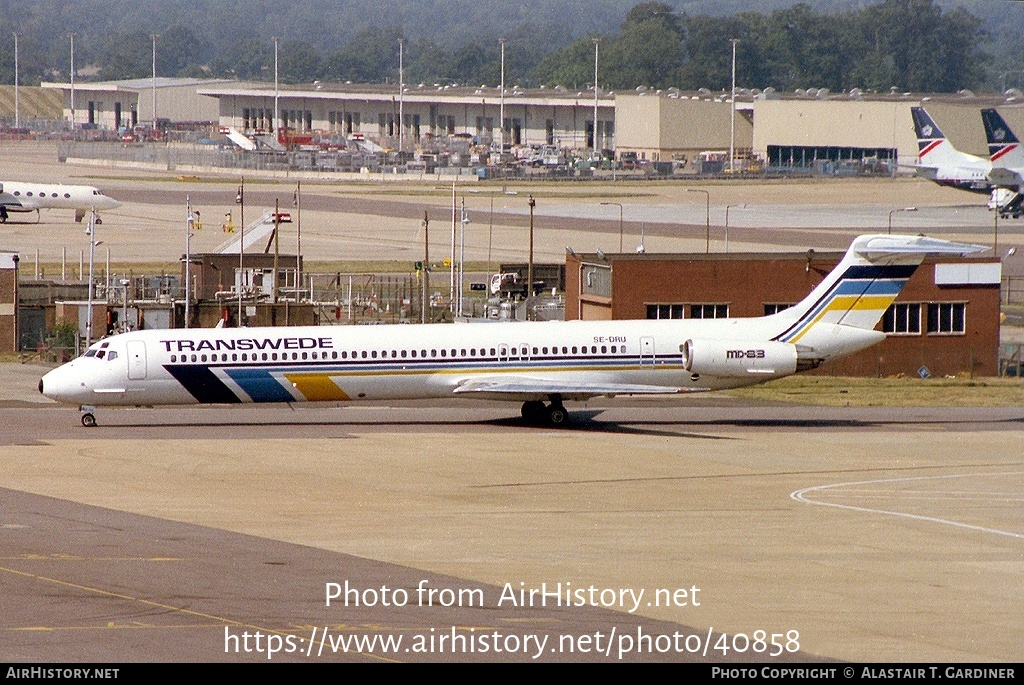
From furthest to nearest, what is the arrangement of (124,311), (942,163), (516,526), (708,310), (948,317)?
(942,163) → (124,311) → (948,317) → (708,310) → (516,526)

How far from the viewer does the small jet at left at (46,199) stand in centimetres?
10400

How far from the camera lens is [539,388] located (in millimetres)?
40719

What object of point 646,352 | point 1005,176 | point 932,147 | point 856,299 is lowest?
point 646,352

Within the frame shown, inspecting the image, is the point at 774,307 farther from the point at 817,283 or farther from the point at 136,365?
the point at 136,365

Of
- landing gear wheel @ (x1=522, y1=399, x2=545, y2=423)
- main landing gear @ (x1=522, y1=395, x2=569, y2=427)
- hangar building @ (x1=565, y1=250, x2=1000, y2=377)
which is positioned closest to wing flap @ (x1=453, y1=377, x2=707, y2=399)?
main landing gear @ (x1=522, y1=395, x2=569, y2=427)

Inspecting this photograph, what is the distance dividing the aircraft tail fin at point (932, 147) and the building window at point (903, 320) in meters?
71.2

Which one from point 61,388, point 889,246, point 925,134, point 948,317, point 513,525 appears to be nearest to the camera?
point 513,525

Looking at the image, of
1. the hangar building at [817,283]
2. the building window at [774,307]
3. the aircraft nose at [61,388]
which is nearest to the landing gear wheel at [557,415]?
the aircraft nose at [61,388]

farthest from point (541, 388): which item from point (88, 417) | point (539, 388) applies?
point (88, 417)

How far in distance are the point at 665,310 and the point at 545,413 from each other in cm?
1505

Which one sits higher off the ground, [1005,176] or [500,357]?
Answer: [1005,176]

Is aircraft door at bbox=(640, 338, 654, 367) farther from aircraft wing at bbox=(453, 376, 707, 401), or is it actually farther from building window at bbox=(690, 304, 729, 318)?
building window at bbox=(690, 304, 729, 318)

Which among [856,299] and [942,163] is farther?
[942,163]

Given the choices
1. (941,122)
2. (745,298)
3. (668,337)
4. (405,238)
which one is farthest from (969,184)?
(668,337)
